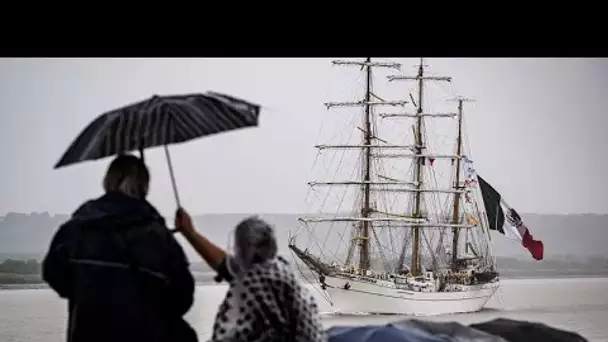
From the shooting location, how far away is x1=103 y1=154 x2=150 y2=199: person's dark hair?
10.3 feet

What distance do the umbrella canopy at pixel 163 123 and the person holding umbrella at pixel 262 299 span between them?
1.61ft

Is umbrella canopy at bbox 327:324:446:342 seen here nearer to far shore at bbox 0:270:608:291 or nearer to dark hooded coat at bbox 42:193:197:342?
far shore at bbox 0:270:608:291

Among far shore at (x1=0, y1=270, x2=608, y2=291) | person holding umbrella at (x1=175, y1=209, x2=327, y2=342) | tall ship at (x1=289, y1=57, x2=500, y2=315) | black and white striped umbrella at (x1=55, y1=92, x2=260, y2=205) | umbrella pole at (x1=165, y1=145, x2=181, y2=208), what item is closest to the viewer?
person holding umbrella at (x1=175, y1=209, x2=327, y2=342)

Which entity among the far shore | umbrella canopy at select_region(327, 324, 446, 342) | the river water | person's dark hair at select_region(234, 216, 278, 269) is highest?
person's dark hair at select_region(234, 216, 278, 269)

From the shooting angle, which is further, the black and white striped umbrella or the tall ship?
the tall ship

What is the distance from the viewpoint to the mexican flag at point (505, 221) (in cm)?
380

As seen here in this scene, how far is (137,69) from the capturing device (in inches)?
140

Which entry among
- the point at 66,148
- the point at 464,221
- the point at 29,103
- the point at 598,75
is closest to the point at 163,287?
the point at 66,148

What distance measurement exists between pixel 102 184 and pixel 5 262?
0.69m

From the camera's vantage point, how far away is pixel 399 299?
381 centimetres

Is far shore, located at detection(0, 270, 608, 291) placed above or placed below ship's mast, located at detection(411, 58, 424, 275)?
below

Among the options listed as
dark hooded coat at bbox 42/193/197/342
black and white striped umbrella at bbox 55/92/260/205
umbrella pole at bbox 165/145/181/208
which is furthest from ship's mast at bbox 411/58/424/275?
dark hooded coat at bbox 42/193/197/342

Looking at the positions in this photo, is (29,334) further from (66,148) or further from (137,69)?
(137,69)

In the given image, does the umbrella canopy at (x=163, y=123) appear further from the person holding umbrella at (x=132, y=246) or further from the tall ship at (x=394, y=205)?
the tall ship at (x=394, y=205)
